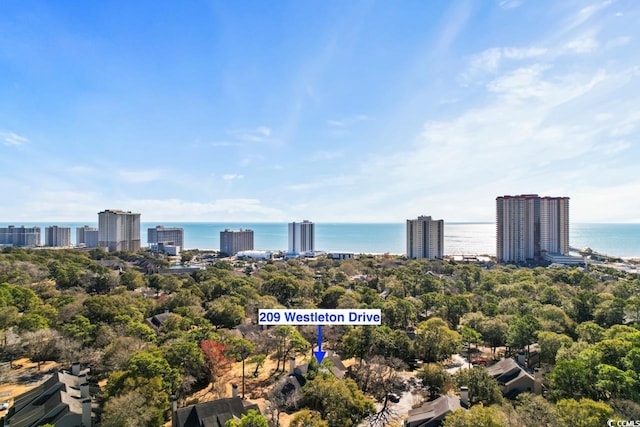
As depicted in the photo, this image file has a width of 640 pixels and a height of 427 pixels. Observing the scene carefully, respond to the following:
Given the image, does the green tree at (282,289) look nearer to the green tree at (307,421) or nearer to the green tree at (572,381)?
the green tree at (307,421)

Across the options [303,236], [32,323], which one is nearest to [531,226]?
[303,236]

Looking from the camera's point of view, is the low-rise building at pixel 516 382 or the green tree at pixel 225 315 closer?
the low-rise building at pixel 516 382

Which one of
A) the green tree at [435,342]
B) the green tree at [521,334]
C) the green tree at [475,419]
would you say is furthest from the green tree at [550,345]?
the green tree at [475,419]

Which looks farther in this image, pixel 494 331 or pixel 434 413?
pixel 494 331

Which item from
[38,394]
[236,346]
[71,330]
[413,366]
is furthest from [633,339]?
[71,330]

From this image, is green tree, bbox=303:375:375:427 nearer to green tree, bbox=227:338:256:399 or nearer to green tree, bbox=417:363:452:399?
green tree, bbox=417:363:452:399

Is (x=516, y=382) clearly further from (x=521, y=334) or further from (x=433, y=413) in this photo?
(x=433, y=413)

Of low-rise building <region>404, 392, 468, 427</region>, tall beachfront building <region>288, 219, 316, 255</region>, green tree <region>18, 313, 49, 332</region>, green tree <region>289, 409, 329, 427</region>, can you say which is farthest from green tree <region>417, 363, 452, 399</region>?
tall beachfront building <region>288, 219, 316, 255</region>
